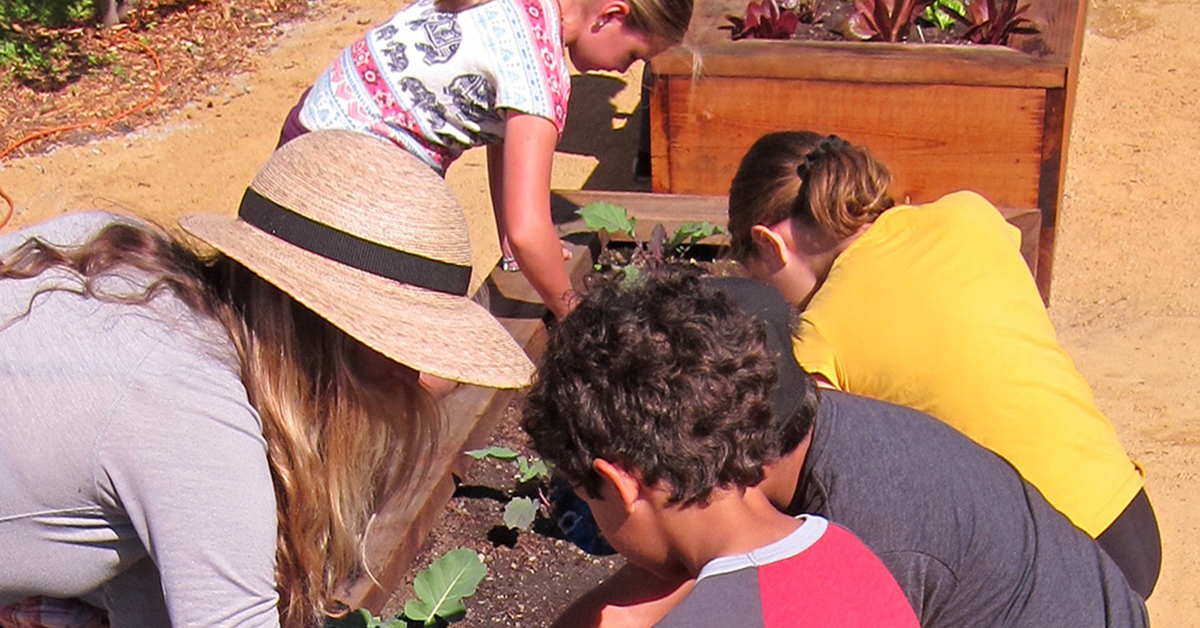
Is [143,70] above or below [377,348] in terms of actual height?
below

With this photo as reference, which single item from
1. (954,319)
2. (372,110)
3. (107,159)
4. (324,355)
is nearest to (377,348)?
(324,355)

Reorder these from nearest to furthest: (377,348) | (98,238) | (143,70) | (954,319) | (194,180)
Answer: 1. (377,348)
2. (98,238)
3. (954,319)
4. (194,180)
5. (143,70)

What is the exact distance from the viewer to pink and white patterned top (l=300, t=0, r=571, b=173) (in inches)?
113

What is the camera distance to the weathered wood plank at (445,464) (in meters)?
2.66

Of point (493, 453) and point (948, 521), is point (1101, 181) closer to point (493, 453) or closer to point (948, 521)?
point (493, 453)

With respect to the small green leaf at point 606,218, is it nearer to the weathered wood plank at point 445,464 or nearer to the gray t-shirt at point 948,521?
the weathered wood plank at point 445,464

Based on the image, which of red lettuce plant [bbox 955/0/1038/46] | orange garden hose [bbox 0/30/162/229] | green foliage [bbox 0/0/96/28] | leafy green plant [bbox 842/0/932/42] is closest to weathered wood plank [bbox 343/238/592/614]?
leafy green plant [bbox 842/0/932/42]

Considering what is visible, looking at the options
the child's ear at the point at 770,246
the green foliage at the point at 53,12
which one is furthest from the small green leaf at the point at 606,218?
the green foliage at the point at 53,12

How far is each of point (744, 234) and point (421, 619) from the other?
3.05ft

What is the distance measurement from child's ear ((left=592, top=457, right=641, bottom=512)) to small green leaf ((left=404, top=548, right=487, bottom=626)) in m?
1.06

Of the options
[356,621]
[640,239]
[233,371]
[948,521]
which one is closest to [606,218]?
[640,239]

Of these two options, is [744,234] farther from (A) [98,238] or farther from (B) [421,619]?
(A) [98,238]

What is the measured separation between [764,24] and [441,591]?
2.45 metres

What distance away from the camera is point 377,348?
154cm
